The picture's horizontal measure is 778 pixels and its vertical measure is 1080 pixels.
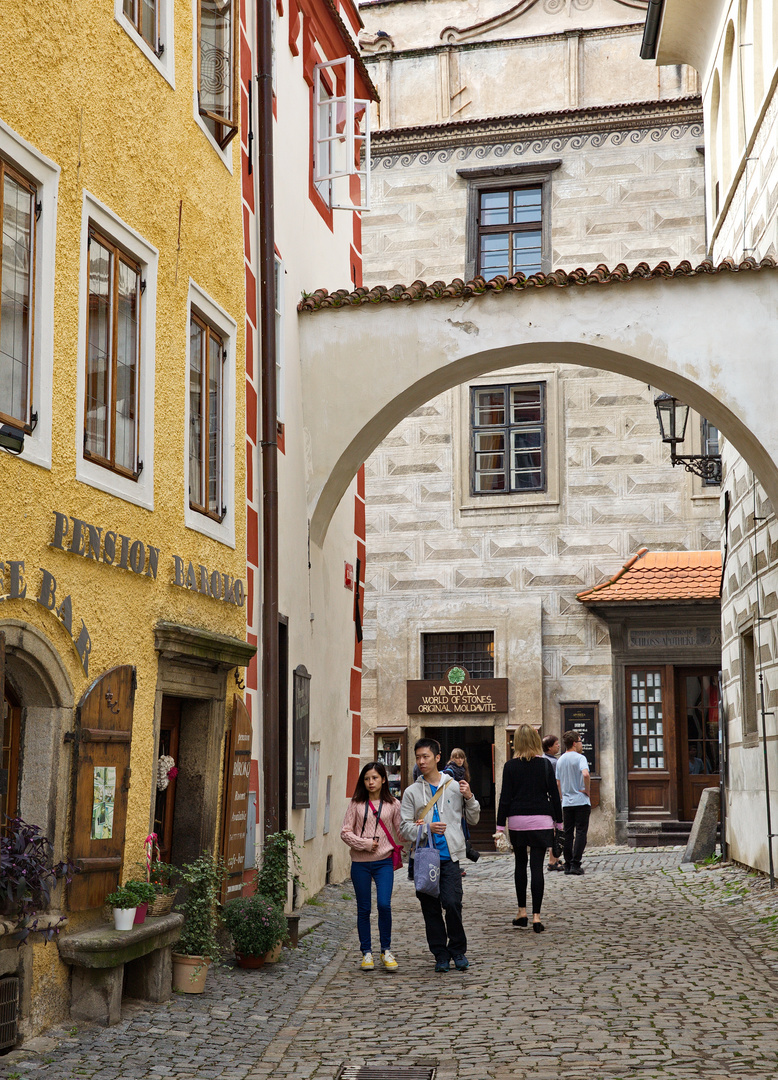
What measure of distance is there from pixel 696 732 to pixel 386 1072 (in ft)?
45.9

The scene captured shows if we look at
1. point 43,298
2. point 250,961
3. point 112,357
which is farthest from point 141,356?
point 250,961

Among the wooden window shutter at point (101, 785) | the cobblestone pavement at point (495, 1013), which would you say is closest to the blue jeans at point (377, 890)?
the cobblestone pavement at point (495, 1013)

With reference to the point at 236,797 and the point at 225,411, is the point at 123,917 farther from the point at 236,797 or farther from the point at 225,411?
the point at 225,411

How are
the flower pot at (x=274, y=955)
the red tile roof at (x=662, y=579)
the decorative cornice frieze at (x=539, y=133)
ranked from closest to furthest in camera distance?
1. the flower pot at (x=274, y=955)
2. the red tile roof at (x=662, y=579)
3. the decorative cornice frieze at (x=539, y=133)

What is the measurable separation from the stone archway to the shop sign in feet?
25.2

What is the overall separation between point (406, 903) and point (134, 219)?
6966mm

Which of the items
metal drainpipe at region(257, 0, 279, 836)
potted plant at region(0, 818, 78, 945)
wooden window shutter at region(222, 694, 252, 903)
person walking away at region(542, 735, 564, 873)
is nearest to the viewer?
potted plant at region(0, 818, 78, 945)

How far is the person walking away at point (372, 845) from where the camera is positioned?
8344 mm

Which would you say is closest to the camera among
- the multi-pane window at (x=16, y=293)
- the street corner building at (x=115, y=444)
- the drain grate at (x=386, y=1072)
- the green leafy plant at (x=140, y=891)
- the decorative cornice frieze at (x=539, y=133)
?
the drain grate at (x=386, y=1072)

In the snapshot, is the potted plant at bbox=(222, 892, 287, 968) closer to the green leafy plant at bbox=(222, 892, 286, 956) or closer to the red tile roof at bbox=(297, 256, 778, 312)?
the green leafy plant at bbox=(222, 892, 286, 956)

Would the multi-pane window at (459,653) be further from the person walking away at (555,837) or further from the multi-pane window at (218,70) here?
the multi-pane window at (218,70)

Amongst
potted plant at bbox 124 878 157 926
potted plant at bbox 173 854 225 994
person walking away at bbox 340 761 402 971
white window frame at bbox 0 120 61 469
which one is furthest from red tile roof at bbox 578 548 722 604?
white window frame at bbox 0 120 61 469

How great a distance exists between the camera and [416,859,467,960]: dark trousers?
8.23 metres

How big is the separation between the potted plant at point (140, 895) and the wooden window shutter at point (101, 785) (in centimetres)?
12
